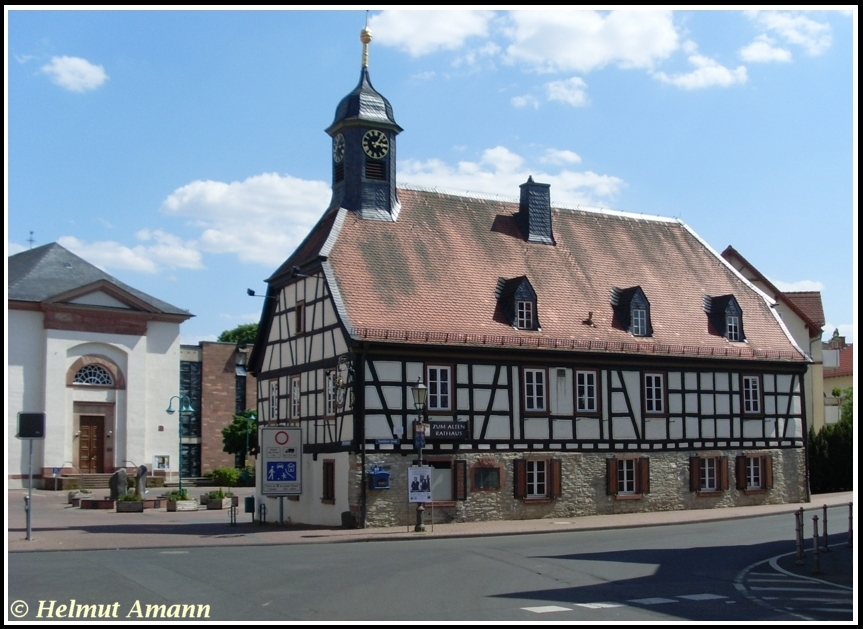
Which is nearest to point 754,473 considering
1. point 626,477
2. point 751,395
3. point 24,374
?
point 751,395

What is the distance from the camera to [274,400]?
1442 inches

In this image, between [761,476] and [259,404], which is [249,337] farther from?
[761,476]

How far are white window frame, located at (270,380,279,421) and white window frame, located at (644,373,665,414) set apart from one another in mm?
12399

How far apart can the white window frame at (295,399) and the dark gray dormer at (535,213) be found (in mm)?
9420

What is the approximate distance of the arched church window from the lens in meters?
52.7

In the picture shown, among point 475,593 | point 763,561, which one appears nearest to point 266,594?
point 475,593

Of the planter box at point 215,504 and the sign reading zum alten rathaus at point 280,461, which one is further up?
the sign reading zum alten rathaus at point 280,461

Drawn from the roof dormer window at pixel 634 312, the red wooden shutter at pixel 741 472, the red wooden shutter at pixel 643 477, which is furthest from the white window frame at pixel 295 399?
the red wooden shutter at pixel 741 472

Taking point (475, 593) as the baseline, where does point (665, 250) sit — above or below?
above

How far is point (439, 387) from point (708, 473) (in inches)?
432

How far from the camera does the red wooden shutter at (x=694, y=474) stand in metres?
35.8

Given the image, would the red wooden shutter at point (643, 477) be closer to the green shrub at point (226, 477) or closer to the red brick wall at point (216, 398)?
the green shrub at point (226, 477)

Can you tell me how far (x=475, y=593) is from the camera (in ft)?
52.3

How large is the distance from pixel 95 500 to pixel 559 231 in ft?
66.8
